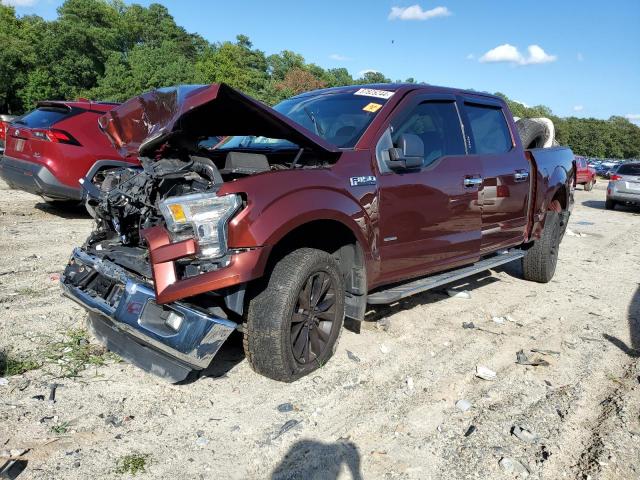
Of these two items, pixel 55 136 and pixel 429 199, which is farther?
pixel 55 136

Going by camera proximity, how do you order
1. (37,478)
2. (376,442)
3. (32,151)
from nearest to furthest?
(37,478), (376,442), (32,151)

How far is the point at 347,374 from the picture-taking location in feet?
11.2

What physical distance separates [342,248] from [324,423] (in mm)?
1198

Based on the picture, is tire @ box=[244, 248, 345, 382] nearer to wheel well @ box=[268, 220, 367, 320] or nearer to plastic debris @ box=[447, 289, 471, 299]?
wheel well @ box=[268, 220, 367, 320]

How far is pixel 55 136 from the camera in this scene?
7.05 m

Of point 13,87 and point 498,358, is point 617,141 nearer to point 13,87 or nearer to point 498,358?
point 13,87

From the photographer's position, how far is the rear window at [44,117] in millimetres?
7215

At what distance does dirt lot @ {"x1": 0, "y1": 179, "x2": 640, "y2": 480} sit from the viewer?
2.48m

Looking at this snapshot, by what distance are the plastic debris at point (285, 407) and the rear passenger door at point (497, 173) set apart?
259 centimetres

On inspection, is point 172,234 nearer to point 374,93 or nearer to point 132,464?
point 132,464

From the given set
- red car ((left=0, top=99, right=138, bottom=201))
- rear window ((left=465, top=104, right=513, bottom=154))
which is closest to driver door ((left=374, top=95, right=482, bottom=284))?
rear window ((left=465, top=104, right=513, bottom=154))

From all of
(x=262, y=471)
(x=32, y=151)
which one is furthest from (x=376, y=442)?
(x=32, y=151)

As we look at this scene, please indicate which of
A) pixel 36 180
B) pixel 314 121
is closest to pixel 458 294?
pixel 314 121

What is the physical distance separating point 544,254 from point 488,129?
1840 mm
